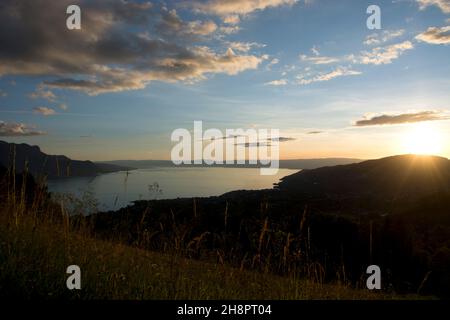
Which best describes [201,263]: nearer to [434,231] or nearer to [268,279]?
[268,279]

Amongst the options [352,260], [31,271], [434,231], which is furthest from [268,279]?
[434,231]

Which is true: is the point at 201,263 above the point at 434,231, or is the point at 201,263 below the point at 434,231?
above

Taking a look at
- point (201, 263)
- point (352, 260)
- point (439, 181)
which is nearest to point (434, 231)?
point (352, 260)

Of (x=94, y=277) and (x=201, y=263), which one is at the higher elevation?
(x=94, y=277)

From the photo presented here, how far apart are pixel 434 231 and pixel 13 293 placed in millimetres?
93761

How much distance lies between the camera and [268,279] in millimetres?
6602

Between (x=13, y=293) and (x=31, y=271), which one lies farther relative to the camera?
(x=31, y=271)
